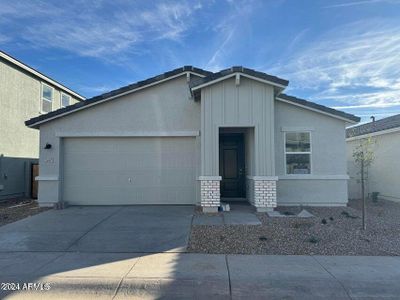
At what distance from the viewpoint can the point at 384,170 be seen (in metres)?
13.0

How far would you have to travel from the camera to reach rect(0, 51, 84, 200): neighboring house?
13164 millimetres

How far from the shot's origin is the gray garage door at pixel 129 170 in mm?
11000

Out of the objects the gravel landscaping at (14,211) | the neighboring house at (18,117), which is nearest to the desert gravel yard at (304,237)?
the gravel landscaping at (14,211)

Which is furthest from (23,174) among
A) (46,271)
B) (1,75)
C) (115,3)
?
(46,271)

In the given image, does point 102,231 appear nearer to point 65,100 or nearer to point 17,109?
point 17,109

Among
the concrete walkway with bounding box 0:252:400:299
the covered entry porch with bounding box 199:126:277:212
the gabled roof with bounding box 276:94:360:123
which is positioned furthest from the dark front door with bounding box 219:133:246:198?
the concrete walkway with bounding box 0:252:400:299

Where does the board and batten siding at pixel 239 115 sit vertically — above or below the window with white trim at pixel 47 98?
below

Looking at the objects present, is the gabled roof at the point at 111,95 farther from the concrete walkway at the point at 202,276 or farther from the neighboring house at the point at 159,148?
the concrete walkway at the point at 202,276

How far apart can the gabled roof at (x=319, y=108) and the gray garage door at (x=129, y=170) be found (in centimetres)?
371

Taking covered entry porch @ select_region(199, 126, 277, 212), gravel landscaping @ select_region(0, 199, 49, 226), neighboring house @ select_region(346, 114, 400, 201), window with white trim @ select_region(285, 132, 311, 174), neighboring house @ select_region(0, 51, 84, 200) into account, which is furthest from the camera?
neighboring house @ select_region(0, 51, 84, 200)

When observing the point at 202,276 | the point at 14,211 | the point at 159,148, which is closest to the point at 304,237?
the point at 202,276

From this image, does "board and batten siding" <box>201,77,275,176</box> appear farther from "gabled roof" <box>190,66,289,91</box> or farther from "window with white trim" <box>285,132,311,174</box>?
"window with white trim" <box>285,132,311,174</box>

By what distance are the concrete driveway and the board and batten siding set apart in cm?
232

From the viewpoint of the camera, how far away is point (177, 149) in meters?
11.1
